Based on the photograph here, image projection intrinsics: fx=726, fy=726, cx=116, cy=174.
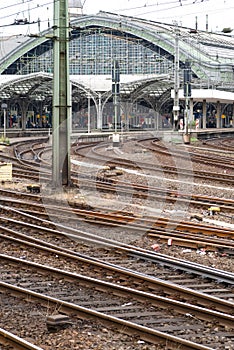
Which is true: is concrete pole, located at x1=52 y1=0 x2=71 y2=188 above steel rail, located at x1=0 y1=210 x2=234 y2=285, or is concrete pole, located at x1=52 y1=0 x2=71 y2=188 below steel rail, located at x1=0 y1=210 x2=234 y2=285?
above

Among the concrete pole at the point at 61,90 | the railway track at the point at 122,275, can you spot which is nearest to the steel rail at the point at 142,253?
the railway track at the point at 122,275

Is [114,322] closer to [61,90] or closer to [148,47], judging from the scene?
[61,90]

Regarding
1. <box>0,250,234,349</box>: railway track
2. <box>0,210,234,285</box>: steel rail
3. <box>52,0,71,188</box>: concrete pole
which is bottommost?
<box>0,250,234,349</box>: railway track

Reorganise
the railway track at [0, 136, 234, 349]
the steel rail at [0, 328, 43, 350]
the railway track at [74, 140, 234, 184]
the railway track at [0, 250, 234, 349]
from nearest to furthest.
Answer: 1. the steel rail at [0, 328, 43, 350]
2. the railway track at [0, 250, 234, 349]
3. the railway track at [0, 136, 234, 349]
4. the railway track at [74, 140, 234, 184]

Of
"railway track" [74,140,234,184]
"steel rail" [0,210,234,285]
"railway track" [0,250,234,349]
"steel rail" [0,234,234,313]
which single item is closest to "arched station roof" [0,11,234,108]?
"railway track" [74,140,234,184]

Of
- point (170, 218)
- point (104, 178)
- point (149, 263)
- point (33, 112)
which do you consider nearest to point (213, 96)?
point (33, 112)

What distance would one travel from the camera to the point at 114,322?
27.3 ft

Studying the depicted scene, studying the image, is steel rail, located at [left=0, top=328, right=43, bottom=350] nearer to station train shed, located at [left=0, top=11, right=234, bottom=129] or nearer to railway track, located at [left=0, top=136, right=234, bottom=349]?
railway track, located at [left=0, top=136, right=234, bottom=349]

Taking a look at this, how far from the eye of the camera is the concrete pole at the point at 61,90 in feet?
66.0

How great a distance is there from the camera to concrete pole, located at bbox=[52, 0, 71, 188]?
66.0 feet

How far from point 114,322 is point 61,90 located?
1274 centimetres

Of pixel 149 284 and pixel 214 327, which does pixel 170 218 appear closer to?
pixel 149 284

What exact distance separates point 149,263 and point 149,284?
4.68 ft

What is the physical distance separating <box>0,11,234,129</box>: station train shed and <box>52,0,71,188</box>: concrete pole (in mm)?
46533
